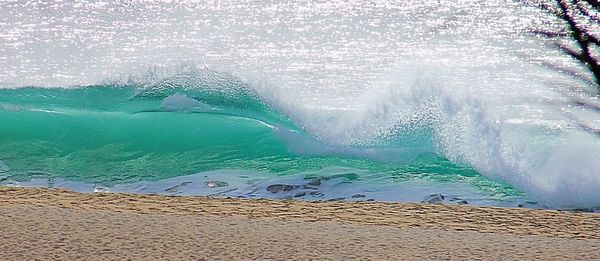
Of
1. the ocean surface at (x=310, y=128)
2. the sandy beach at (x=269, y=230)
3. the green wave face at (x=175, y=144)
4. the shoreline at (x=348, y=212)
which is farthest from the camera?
the green wave face at (x=175, y=144)

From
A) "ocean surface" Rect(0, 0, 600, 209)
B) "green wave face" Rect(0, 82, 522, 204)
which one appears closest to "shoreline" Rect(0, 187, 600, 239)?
"ocean surface" Rect(0, 0, 600, 209)

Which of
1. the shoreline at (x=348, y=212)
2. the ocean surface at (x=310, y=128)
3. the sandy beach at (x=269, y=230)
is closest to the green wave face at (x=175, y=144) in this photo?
the ocean surface at (x=310, y=128)

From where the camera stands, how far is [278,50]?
1769cm

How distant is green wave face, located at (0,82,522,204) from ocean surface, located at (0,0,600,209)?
18mm

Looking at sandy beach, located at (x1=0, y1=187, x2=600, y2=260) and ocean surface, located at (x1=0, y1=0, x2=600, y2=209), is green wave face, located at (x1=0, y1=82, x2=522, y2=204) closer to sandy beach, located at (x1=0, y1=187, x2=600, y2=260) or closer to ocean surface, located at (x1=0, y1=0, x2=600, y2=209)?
ocean surface, located at (x1=0, y1=0, x2=600, y2=209)

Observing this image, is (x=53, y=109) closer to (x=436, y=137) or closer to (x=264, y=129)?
(x=264, y=129)

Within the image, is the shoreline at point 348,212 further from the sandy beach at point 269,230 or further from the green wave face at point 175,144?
the green wave face at point 175,144

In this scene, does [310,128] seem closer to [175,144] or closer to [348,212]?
[175,144]

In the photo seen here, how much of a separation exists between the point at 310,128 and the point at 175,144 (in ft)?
3.68

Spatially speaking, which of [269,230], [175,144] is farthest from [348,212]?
[175,144]

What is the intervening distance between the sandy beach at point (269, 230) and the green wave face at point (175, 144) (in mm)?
2050

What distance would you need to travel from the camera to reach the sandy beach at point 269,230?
2779mm

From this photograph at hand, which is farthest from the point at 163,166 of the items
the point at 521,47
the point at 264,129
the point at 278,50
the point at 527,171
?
the point at 521,47

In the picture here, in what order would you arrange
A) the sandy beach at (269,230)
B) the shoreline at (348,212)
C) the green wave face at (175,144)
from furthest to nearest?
the green wave face at (175,144) → the shoreline at (348,212) → the sandy beach at (269,230)
